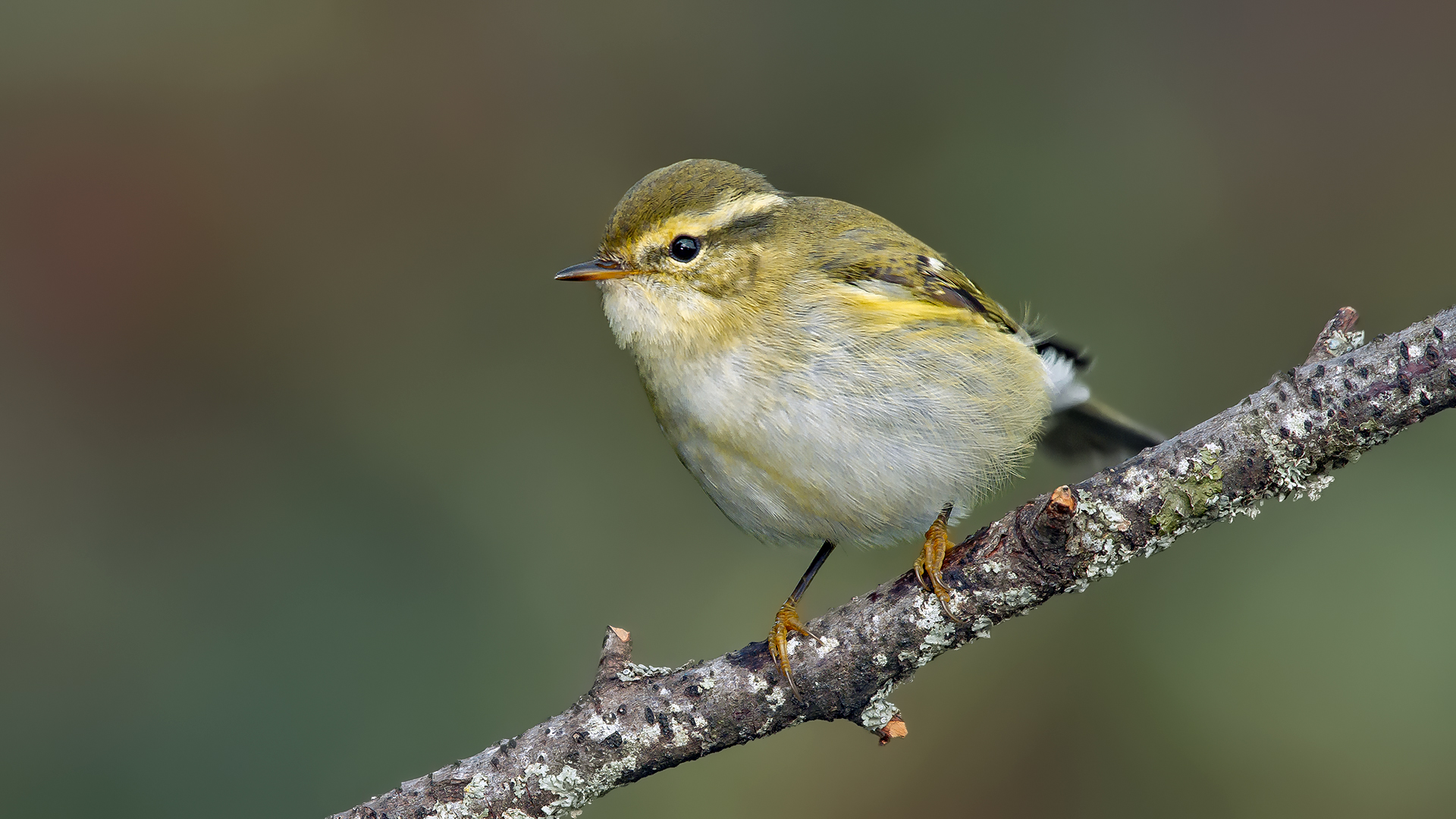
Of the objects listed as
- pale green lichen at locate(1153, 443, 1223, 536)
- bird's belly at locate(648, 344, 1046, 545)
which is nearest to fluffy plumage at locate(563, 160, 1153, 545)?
bird's belly at locate(648, 344, 1046, 545)

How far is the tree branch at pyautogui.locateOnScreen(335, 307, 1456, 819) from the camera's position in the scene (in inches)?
89.4

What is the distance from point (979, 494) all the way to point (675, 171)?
1.37 metres

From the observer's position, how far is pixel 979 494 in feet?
10.4

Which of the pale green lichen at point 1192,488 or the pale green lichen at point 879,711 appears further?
the pale green lichen at point 879,711

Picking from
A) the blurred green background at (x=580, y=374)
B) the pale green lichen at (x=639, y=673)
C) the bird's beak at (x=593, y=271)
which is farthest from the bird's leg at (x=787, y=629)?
the blurred green background at (x=580, y=374)

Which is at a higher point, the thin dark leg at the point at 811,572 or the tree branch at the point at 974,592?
the thin dark leg at the point at 811,572

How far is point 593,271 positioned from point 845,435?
2.97ft

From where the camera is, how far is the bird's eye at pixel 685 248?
3.23m

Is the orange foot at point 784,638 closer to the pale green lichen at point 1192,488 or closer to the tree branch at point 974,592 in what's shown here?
the tree branch at point 974,592

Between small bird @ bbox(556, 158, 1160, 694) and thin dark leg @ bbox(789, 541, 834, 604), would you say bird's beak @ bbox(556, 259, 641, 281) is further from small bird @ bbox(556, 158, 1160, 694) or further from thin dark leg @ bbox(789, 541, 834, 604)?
thin dark leg @ bbox(789, 541, 834, 604)

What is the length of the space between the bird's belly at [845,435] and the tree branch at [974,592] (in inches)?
15.4

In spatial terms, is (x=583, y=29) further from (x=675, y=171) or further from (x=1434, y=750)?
(x=1434, y=750)

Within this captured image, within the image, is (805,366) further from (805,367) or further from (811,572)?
(811,572)

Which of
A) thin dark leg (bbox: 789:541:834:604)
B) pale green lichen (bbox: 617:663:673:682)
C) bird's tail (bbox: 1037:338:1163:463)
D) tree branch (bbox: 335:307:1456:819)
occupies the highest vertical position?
bird's tail (bbox: 1037:338:1163:463)
